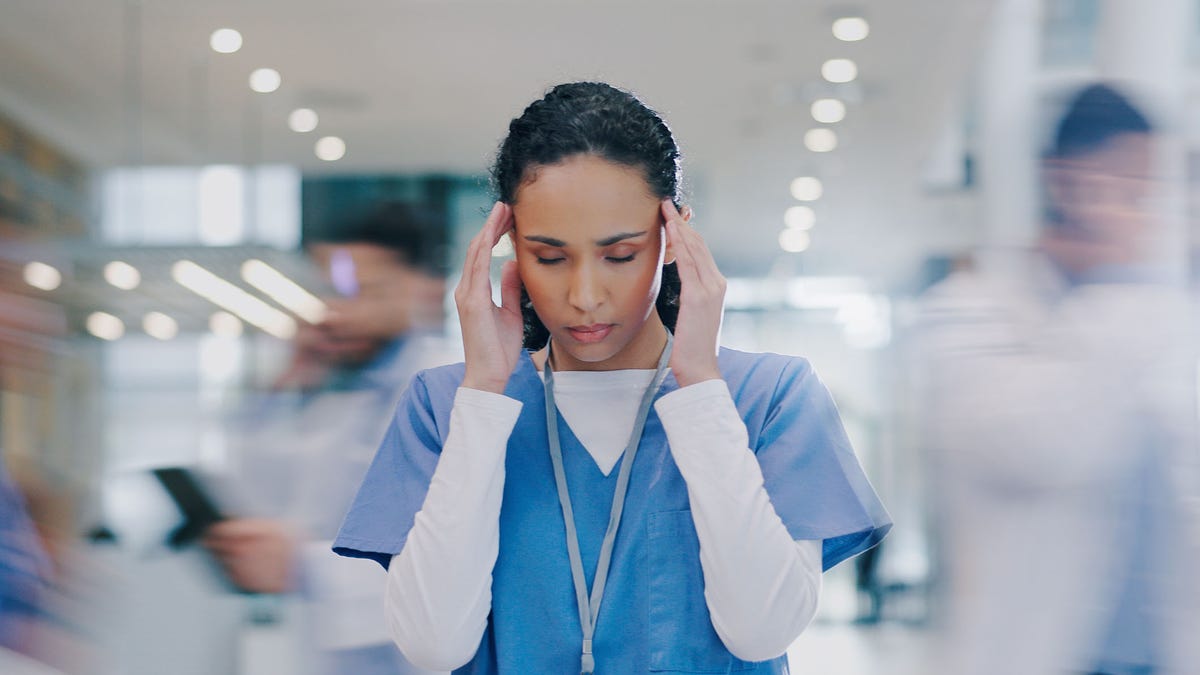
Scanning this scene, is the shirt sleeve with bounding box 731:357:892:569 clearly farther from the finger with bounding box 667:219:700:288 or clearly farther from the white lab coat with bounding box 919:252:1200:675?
the white lab coat with bounding box 919:252:1200:675

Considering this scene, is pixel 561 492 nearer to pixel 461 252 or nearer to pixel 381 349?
pixel 381 349

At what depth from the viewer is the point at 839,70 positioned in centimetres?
766

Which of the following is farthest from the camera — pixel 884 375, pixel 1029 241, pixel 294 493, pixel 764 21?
pixel 884 375

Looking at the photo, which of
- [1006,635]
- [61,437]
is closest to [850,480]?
[1006,635]

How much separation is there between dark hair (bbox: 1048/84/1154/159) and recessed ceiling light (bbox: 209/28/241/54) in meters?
5.57

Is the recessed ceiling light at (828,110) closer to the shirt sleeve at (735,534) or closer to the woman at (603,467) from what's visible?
the woman at (603,467)

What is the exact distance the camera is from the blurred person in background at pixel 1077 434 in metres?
1.73

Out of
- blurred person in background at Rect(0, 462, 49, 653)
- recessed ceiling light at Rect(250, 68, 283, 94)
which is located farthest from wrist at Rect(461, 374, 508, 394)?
recessed ceiling light at Rect(250, 68, 283, 94)

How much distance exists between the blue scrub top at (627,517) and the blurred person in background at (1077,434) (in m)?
0.49

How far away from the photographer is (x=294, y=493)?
2.33 metres

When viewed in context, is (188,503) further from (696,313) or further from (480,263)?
(696,313)

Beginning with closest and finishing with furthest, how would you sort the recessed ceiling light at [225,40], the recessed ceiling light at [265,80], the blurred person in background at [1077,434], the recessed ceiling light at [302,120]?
the blurred person in background at [1077,434], the recessed ceiling light at [225,40], the recessed ceiling light at [265,80], the recessed ceiling light at [302,120]

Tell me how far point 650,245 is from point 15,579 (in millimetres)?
1309

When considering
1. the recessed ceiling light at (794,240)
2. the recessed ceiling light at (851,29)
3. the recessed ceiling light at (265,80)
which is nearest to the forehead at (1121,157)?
the recessed ceiling light at (851,29)
